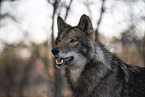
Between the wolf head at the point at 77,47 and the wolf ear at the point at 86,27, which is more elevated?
the wolf ear at the point at 86,27

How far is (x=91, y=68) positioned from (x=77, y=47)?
63cm

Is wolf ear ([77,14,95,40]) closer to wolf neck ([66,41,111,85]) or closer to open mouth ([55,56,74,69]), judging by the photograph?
wolf neck ([66,41,111,85])

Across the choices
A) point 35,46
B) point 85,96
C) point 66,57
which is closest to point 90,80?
point 85,96

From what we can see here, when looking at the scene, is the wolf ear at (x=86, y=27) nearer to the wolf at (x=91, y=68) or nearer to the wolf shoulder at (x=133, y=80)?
the wolf at (x=91, y=68)

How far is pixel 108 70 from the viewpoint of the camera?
3.57 meters

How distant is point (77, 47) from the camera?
12.4 ft

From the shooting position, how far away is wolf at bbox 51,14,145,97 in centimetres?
337

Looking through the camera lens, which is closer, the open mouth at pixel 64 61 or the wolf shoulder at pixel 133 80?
the wolf shoulder at pixel 133 80

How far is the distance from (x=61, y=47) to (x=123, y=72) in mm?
1637

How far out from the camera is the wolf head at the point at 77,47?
370 centimetres

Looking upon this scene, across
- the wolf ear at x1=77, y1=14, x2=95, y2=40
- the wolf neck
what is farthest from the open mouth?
the wolf ear at x1=77, y1=14, x2=95, y2=40

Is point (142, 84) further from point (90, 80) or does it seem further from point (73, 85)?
point (73, 85)

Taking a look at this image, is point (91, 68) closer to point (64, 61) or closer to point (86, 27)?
point (64, 61)

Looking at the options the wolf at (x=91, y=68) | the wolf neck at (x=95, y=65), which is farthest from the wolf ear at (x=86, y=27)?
the wolf neck at (x=95, y=65)
